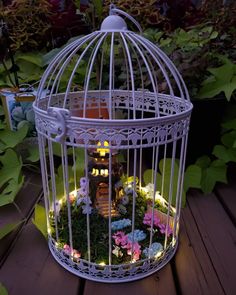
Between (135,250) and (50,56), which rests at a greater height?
(50,56)

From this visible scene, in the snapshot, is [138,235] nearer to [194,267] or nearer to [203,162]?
[194,267]

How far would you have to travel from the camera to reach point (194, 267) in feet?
1.82

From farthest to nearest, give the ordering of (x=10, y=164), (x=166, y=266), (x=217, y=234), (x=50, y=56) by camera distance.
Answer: (x=50, y=56), (x=10, y=164), (x=217, y=234), (x=166, y=266)

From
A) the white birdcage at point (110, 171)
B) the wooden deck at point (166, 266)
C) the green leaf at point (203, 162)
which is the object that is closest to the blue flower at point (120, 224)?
the white birdcage at point (110, 171)

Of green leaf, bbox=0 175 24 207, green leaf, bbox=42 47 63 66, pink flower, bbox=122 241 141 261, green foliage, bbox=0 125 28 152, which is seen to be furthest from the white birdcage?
green leaf, bbox=42 47 63 66

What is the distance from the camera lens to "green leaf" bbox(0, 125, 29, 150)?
0.89 metres

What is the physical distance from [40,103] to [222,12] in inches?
32.8

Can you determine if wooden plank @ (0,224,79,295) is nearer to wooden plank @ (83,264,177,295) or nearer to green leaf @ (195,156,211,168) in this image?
wooden plank @ (83,264,177,295)

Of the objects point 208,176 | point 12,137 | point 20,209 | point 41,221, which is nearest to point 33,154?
point 12,137

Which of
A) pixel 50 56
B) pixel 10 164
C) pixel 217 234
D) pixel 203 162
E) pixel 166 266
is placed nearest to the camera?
pixel 166 266

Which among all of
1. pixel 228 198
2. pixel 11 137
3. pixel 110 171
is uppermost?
pixel 110 171

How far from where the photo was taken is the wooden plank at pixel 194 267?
1.68ft

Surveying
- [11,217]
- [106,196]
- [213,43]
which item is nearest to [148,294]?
[106,196]

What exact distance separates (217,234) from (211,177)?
216 mm
